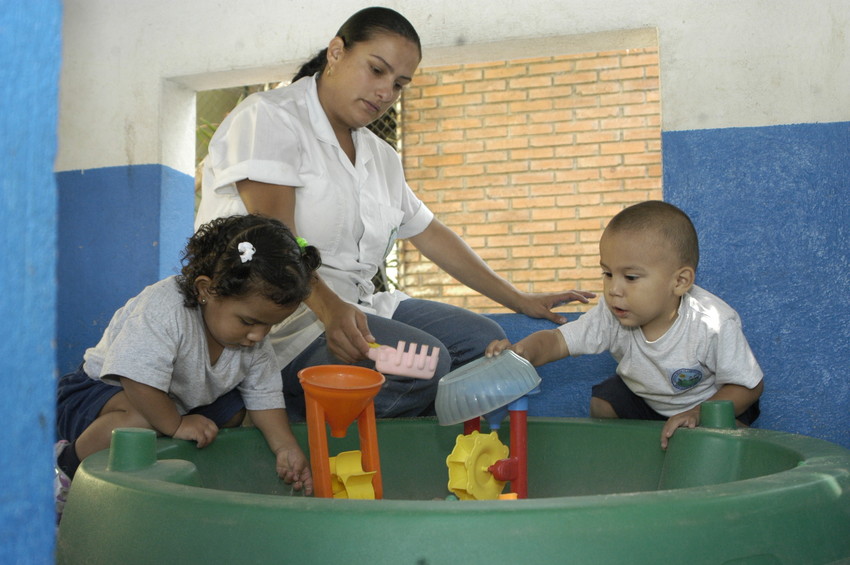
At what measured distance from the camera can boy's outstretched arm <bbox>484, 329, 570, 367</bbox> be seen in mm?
1469

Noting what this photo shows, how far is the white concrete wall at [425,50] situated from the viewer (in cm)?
177

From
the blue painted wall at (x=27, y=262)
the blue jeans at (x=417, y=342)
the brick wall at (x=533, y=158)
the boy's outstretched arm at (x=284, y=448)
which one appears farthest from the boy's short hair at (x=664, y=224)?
the brick wall at (x=533, y=158)

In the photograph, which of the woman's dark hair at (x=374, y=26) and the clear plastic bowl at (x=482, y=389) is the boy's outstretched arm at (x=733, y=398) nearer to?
the clear plastic bowl at (x=482, y=389)

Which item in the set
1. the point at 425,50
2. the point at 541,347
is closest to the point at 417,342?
the point at 541,347

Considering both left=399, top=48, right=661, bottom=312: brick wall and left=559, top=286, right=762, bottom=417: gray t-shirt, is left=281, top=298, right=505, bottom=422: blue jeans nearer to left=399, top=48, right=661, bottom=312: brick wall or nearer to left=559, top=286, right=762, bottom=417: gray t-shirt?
left=559, top=286, right=762, bottom=417: gray t-shirt

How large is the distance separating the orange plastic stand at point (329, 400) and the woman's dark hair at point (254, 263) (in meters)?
0.18

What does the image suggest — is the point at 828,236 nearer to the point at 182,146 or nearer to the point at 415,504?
the point at 415,504

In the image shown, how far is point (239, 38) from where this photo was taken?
83.7 inches

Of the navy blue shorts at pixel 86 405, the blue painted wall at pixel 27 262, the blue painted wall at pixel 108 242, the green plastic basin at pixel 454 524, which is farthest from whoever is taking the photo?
the blue painted wall at pixel 108 242

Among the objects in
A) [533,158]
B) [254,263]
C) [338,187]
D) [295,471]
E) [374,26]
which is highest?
[533,158]

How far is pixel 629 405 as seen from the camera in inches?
63.9

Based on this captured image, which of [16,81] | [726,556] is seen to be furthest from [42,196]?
[726,556]

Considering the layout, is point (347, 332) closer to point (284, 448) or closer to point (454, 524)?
point (284, 448)

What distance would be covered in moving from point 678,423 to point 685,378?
0.14 meters
